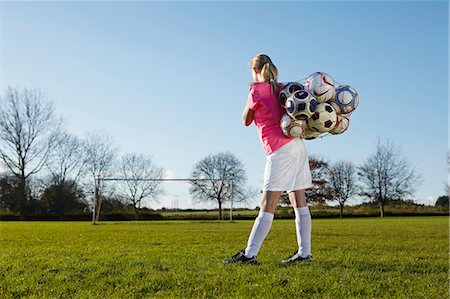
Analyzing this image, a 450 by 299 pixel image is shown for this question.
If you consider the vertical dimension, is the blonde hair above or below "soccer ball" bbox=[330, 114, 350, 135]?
above

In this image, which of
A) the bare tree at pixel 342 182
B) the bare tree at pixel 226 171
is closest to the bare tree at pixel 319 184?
the bare tree at pixel 342 182

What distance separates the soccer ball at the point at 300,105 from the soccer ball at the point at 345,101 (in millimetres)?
405

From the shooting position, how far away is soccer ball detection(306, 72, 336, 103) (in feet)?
17.8

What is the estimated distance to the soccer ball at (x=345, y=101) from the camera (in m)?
5.55

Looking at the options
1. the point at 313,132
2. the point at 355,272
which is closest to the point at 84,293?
the point at 355,272

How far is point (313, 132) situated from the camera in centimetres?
556

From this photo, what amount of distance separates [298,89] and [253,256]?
2.04m

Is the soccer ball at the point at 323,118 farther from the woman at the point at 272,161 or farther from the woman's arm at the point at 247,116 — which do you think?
the woman's arm at the point at 247,116

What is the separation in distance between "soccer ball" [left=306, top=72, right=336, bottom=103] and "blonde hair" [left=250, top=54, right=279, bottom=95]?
408mm

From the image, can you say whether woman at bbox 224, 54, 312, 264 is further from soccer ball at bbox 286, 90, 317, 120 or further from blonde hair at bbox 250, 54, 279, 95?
soccer ball at bbox 286, 90, 317, 120

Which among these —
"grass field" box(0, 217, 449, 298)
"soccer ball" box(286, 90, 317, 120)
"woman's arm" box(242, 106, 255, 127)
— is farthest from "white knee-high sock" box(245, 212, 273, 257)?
"soccer ball" box(286, 90, 317, 120)

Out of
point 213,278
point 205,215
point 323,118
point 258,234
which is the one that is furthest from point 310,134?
point 205,215

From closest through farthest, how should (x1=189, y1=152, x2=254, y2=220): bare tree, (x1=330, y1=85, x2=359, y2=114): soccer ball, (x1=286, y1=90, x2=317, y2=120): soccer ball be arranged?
(x1=286, y1=90, x2=317, y2=120): soccer ball < (x1=330, y1=85, x2=359, y2=114): soccer ball < (x1=189, y1=152, x2=254, y2=220): bare tree

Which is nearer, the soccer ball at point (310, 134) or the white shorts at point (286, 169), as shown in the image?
the white shorts at point (286, 169)
